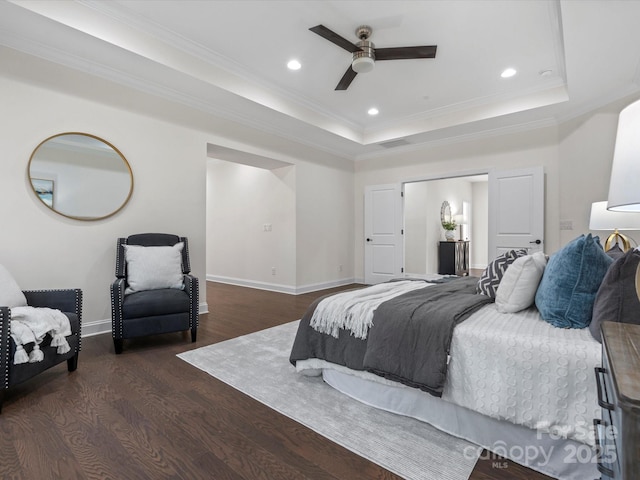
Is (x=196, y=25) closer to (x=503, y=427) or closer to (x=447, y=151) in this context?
(x=503, y=427)

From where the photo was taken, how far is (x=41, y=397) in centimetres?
205

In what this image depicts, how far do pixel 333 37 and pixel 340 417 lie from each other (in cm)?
291

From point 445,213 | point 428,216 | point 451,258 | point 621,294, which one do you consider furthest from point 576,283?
point 445,213

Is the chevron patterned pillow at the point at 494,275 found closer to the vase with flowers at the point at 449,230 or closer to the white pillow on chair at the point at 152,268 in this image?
the white pillow on chair at the point at 152,268

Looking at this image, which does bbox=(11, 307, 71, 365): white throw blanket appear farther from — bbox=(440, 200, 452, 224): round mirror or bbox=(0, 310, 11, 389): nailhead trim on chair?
bbox=(440, 200, 452, 224): round mirror

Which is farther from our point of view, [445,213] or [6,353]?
[445,213]

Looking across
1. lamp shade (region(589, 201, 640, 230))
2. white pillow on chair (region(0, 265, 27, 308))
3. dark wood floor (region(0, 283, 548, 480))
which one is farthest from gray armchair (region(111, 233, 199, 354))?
lamp shade (region(589, 201, 640, 230))

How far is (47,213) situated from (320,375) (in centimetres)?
295

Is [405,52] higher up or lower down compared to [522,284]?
higher up

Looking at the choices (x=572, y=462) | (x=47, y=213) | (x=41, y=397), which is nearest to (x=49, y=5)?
(x=47, y=213)

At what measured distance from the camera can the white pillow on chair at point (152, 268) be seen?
3094 mm

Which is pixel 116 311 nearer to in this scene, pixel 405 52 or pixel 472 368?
pixel 472 368

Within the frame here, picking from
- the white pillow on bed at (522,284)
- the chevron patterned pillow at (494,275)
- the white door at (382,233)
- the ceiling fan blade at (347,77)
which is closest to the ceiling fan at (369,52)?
the ceiling fan blade at (347,77)

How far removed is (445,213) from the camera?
8.40 metres
